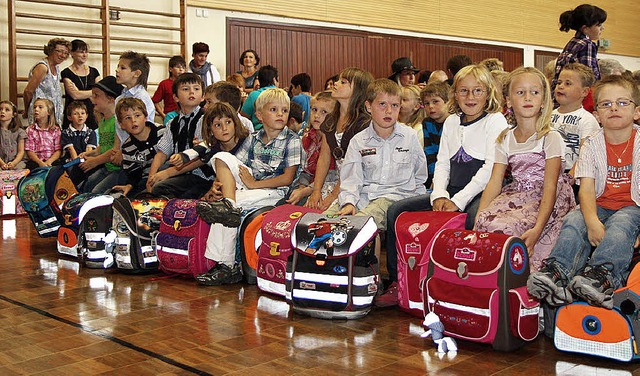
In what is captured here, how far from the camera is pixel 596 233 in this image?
116 inches

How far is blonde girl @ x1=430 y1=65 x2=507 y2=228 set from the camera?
3596mm

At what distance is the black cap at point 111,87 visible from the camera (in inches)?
236

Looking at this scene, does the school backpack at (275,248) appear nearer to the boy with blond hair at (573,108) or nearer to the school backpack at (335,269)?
the school backpack at (335,269)

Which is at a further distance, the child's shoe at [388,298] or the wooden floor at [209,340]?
the child's shoe at [388,298]

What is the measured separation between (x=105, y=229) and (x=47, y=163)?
11.6 ft

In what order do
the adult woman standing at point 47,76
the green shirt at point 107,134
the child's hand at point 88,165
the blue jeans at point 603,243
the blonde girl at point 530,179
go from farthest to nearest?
the adult woman standing at point 47,76
the green shirt at point 107,134
the child's hand at point 88,165
the blonde girl at point 530,179
the blue jeans at point 603,243

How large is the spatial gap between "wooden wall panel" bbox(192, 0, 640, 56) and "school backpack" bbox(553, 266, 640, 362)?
779 cm

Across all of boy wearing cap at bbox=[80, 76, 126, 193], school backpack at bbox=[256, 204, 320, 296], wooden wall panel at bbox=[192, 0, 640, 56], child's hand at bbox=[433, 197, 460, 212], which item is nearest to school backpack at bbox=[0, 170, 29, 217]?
boy wearing cap at bbox=[80, 76, 126, 193]

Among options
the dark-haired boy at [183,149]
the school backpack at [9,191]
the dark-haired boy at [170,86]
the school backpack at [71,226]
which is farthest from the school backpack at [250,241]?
the dark-haired boy at [170,86]

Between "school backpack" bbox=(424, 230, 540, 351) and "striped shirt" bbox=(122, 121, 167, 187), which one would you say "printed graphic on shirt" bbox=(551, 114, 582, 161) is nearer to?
"school backpack" bbox=(424, 230, 540, 351)

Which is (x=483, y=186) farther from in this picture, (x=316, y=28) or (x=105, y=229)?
(x=316, y=28)

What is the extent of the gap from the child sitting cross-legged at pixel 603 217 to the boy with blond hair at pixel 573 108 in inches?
25.4

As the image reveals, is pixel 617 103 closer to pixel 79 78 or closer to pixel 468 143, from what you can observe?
pixel 468 143

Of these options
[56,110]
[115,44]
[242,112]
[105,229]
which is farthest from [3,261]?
[115,44]
